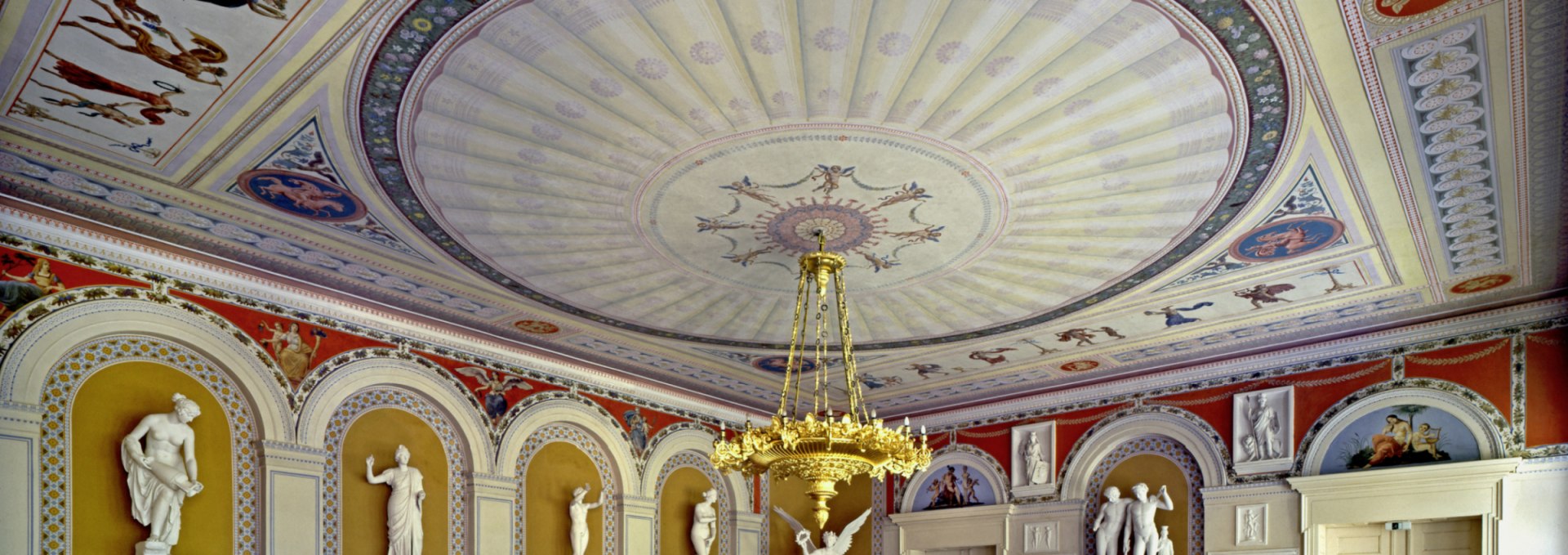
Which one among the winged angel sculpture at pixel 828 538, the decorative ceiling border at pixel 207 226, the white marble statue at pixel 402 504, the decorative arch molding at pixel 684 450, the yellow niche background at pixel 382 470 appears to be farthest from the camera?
the winged angel sculpture at pixel 828 538

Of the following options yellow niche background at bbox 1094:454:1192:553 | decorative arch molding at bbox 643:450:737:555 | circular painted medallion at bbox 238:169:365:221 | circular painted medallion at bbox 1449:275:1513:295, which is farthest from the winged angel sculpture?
circular painted medallion at bbox 238:169:365:221

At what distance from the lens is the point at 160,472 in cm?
845

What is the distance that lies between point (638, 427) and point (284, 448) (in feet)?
16.6

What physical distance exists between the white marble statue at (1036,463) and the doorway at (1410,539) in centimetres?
358

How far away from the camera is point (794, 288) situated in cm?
1016

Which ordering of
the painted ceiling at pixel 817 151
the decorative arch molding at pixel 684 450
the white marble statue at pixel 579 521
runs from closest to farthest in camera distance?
the painted ceiling at pixel 817 151 → the white marble statue at pixel 579 521 → the decorative arch molding at pixel 684 450

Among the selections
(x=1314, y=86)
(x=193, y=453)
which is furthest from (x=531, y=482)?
(x=1314, y=86)

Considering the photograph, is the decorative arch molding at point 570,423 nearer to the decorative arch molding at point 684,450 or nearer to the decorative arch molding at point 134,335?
the decorative arch molding at point 684,450

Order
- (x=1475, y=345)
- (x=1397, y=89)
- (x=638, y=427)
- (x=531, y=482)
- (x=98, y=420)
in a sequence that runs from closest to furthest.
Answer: (x=1397, y=89) → (x=98, y=420) → (x=1475, y=345) → (x=531, y=482) → (x=638, y=427)

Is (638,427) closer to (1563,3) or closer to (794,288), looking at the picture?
(794,288)

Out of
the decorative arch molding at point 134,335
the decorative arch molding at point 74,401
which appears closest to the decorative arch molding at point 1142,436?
the decorative arch molding at point 134,335

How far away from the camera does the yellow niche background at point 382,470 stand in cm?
1029

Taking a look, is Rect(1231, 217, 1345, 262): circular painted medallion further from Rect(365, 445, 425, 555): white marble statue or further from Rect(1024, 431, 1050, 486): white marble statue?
Rect(365, 445, 425, 555): white marble statue

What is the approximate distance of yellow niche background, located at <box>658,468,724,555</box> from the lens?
14.1 meters
